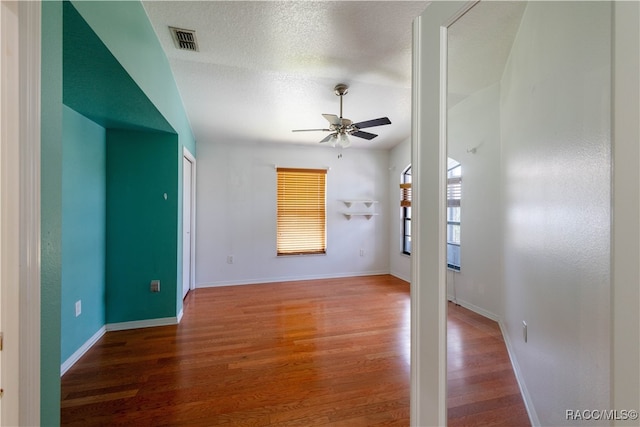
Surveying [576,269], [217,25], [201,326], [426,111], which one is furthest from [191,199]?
[576,269]

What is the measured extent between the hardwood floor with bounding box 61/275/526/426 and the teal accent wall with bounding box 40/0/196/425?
0.38m

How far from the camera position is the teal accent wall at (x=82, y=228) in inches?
77.0

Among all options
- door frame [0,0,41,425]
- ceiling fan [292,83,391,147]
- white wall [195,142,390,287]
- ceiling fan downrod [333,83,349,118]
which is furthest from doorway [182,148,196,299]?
door frame [0,0,41,425]

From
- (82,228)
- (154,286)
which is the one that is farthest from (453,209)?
(154,286)

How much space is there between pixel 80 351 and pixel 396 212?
447 cm

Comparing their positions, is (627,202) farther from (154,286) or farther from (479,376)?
(154,286)

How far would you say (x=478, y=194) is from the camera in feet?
3.12

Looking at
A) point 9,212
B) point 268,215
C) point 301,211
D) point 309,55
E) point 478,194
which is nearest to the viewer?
point 9,212

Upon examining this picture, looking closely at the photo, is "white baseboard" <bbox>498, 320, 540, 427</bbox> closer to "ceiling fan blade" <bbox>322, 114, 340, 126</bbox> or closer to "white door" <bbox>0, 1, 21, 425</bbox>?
"white door" <bbox>0, 1, 21, 425</bbox>

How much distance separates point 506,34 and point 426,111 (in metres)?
0.39

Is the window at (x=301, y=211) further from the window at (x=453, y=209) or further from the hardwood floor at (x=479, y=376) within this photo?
the window at (x=453, y=209)

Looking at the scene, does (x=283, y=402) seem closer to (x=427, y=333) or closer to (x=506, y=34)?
(x=427, y=333)

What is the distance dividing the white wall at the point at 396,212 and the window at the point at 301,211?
52.2 inches

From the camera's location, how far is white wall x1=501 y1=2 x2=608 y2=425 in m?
0.58
